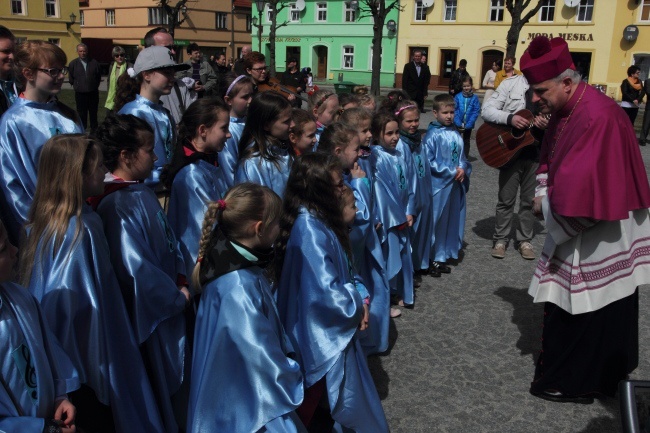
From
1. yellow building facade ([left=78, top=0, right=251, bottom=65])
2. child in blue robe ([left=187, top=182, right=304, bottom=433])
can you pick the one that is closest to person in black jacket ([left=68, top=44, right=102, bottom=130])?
child in blue robe ([left=187, top=182, right=304, bottom=433])

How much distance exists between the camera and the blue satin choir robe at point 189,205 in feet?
11.8

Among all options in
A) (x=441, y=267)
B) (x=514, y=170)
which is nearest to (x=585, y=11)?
(x=514, y=170)

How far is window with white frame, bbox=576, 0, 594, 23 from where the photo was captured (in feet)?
115

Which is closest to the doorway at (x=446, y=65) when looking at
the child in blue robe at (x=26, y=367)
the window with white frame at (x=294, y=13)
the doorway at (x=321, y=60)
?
the doorway at (x=321, y=60)

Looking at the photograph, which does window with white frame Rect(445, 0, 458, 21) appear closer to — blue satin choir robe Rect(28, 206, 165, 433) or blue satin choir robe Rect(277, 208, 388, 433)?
blue satin choir robe Rect(277, 208, 388, 433)

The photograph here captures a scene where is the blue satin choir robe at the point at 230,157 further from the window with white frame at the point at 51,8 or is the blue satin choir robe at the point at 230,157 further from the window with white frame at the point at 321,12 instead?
the window with white frame at the point at 51,8

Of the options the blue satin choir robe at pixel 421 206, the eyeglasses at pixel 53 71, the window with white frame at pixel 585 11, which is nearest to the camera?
the eyeglasses at pixel 53 71

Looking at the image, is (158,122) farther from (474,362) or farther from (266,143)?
(474,362)

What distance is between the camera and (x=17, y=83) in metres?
4.53

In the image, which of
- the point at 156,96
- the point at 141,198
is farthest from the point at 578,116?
the point at 156,96

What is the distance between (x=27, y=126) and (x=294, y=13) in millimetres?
45484

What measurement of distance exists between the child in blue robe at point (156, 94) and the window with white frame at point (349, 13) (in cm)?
4127

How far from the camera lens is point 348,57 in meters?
44.8

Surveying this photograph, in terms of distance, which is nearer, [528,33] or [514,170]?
[514,170]
